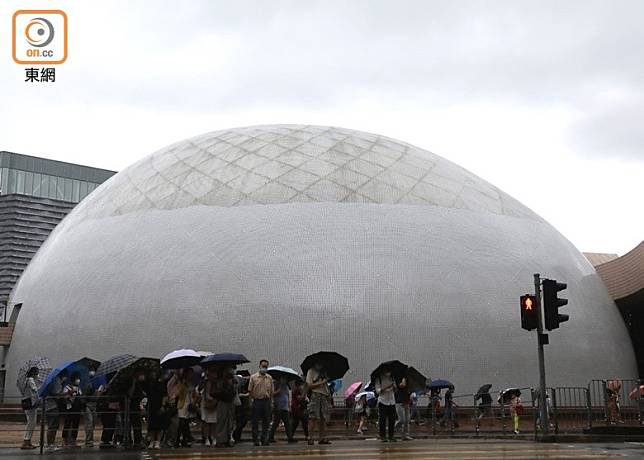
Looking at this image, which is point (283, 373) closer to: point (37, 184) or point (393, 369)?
point (393, 369)

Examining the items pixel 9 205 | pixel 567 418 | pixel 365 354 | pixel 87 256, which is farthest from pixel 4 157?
pixel 567 418

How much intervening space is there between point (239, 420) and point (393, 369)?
3533 mm

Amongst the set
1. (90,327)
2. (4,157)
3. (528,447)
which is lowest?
(528,447)

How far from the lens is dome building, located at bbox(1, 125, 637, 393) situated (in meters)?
28.2

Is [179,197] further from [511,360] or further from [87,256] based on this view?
[511,360]

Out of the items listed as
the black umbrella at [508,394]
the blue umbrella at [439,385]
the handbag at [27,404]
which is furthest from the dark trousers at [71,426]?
the black umbrella at [508,394]

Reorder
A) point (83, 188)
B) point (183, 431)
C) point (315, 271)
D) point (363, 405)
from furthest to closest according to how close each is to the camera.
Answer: point (83, 188)
point (315, 271)
point (363, 405)
point (183, 431)

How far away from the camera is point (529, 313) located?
17.6m

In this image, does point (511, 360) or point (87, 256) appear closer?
point (511, 360)

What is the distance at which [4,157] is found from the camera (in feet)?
341

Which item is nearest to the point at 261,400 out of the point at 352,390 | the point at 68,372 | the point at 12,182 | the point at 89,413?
the point at 89,413

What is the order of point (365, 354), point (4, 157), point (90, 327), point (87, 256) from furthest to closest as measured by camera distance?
point (4, 157) < point (87, 256) < point (90, 327) < point (365, 354)

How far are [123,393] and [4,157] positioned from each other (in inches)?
3700

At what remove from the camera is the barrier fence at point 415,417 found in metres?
17.1
